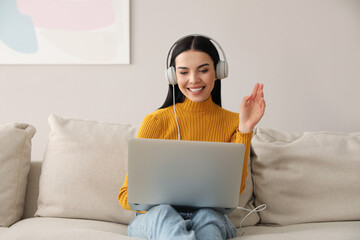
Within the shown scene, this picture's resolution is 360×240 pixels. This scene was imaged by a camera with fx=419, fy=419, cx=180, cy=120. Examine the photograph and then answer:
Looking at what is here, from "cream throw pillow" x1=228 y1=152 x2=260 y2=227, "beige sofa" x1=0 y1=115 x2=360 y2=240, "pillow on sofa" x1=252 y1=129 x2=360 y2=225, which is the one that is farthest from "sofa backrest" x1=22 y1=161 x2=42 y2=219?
"pillow on sofa" x1=252 y1=129 x2=360 y2=225

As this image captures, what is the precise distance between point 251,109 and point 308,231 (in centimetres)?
51

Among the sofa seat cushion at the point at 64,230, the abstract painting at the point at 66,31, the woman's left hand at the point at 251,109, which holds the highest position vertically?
the abstract painting at the point at 66,31

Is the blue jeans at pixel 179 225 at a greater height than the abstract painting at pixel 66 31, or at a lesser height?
lesser

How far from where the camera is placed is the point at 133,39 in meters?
2.45

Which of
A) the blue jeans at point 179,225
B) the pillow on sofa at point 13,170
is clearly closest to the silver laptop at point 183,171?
the blue jeans at point 179,225

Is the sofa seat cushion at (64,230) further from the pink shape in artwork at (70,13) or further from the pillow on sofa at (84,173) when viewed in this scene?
the pink shape in artwork at (70,13)

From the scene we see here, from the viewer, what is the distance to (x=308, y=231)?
155 centimetres

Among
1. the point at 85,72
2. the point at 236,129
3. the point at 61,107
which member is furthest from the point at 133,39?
the point at 236,129

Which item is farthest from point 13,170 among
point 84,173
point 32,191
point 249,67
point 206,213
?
point 249,67

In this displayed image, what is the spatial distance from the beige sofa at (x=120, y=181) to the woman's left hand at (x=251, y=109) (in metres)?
0.27

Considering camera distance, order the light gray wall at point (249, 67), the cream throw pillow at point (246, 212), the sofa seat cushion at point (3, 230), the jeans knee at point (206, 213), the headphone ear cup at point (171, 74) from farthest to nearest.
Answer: the light gray wall at point (249, 67) < the cream throw pillow at point (246, 212) < the headphone ear cup at point (171, 74) < the sofa seat cushion at point (3, 230) < the jeans knee at point (206, 213)

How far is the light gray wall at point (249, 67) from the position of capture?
2418 mm

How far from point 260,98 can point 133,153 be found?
0.63 meters

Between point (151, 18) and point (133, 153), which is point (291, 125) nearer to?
point (151, 18)
